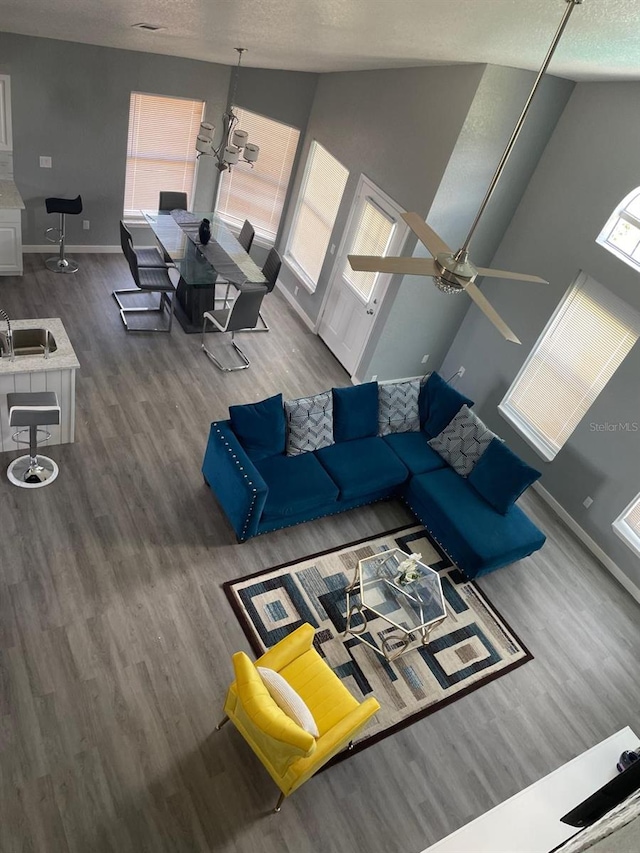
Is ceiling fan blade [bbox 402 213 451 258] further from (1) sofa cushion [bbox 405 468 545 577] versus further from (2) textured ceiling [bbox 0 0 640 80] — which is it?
(1) sofa cushion [bbox 405 468 545 577]

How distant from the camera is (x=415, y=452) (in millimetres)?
5465

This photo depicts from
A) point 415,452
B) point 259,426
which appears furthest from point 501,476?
point 259,426

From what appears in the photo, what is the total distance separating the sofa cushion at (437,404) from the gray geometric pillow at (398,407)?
9cm

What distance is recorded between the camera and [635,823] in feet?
3.34

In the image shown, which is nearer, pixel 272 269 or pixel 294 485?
pixel 294 485

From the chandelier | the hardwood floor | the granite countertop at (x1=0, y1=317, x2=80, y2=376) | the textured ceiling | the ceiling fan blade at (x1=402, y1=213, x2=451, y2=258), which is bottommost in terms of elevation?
the hardwood floor

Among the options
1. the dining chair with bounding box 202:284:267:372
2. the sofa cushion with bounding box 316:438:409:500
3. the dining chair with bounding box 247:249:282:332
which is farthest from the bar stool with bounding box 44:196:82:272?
the sofa cushion with bounding box 316:438:409:500

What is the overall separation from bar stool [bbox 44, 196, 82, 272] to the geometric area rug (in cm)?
510

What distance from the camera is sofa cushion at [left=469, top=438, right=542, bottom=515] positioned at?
4.99 m

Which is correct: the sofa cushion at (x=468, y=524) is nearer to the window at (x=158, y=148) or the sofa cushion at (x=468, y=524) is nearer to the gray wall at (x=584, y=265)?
the gray wall at (x=584, y=265)

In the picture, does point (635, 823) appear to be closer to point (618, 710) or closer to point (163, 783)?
point (163, 783)

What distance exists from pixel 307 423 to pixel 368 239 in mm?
2679

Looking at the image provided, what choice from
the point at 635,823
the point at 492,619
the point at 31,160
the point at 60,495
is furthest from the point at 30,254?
the point at 635,823

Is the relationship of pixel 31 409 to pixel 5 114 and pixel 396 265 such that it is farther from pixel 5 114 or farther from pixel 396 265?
pixel 5 114
